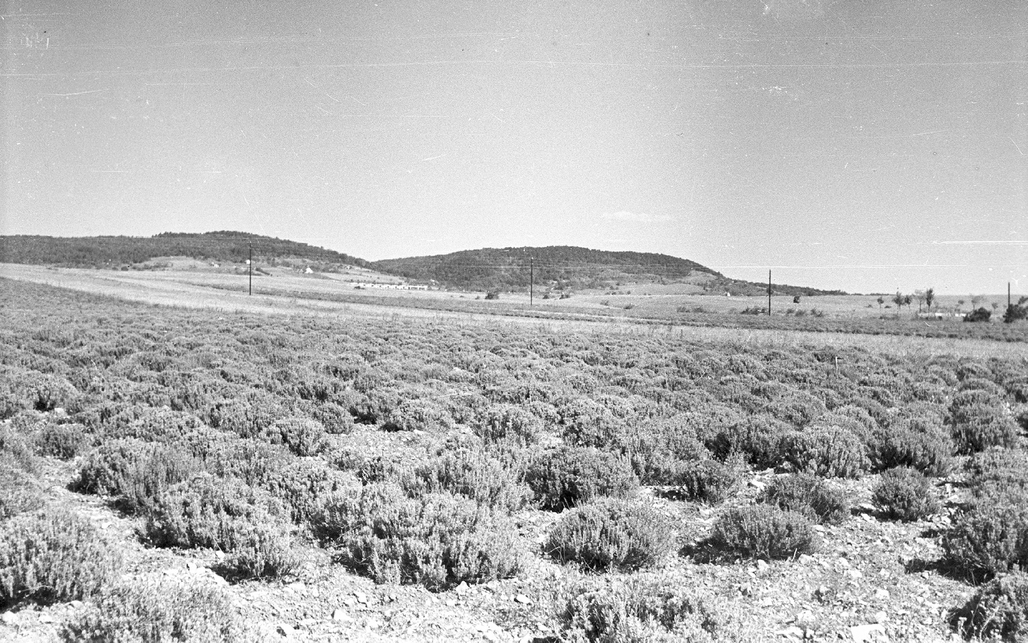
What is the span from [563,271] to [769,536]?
420ft

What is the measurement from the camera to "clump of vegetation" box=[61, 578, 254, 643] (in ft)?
10.8

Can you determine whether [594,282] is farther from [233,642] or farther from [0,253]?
[233,642]

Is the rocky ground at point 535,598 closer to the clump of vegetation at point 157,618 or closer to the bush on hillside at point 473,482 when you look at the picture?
the clump of vegetation at point 157,618

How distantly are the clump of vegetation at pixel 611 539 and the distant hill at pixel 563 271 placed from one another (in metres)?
110

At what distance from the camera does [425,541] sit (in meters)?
4.76

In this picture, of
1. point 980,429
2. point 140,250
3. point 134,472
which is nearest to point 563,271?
point 140,250

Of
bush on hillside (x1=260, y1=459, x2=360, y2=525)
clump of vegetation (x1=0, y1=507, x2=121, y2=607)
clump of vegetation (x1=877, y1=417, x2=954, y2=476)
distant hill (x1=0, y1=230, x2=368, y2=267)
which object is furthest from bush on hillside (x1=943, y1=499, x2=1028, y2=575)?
distant hill (x1=0, y1=230, x2=368, y2=267)

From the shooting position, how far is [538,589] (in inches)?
175

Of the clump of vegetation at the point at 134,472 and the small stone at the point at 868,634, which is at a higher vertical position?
the clump of vegetation at the point at 134,472

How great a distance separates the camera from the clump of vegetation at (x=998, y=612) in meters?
3.86

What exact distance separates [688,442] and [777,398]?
4.47 m

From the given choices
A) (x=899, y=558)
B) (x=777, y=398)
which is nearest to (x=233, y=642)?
(x=899, y=558)

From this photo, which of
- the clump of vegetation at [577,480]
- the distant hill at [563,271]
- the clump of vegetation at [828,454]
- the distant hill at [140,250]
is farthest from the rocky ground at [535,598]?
the distant hill at [140,250]

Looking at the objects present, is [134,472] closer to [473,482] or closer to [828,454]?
[473,482]
